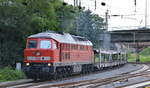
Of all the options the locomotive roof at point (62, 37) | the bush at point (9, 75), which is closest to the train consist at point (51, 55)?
the locomotive roof at point (62, 37)

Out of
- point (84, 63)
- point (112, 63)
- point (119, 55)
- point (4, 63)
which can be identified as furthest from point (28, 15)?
point (119, 55)

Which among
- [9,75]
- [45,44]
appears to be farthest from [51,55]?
[9,75]

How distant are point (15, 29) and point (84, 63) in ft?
22.0

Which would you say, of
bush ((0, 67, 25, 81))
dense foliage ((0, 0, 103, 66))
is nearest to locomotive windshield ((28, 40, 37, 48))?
bush ((0, 67, 25, 81))

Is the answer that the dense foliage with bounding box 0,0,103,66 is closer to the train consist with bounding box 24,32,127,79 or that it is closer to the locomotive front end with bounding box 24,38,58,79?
the train consist with bounding box 24,32,127,79

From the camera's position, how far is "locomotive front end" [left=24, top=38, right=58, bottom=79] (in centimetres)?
2512

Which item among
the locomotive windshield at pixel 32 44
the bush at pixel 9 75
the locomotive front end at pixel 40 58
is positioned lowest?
the bush at pixel 9 75

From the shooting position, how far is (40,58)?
25344 millimetres

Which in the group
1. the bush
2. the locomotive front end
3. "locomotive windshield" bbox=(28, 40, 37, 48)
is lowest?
the bush

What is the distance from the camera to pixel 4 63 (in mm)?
31391

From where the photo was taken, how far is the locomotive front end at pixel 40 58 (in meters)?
25.1

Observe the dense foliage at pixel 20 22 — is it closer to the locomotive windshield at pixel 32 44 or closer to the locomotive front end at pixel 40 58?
the locomotive windshield at pixel 32 44

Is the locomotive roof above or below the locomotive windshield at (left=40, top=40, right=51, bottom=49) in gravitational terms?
above

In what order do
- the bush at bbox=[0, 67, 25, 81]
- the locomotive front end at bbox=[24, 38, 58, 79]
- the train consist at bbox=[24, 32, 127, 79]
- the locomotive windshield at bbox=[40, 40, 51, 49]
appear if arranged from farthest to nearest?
the bush at bbox=[0, 67, 25, 81], the locomotive windshield at bbox=[40, 40, 51, 49], the train consist at bbox=[24, 32, 127, 79], the locomotive front end at bbox=[24, 38, 58, 79]
